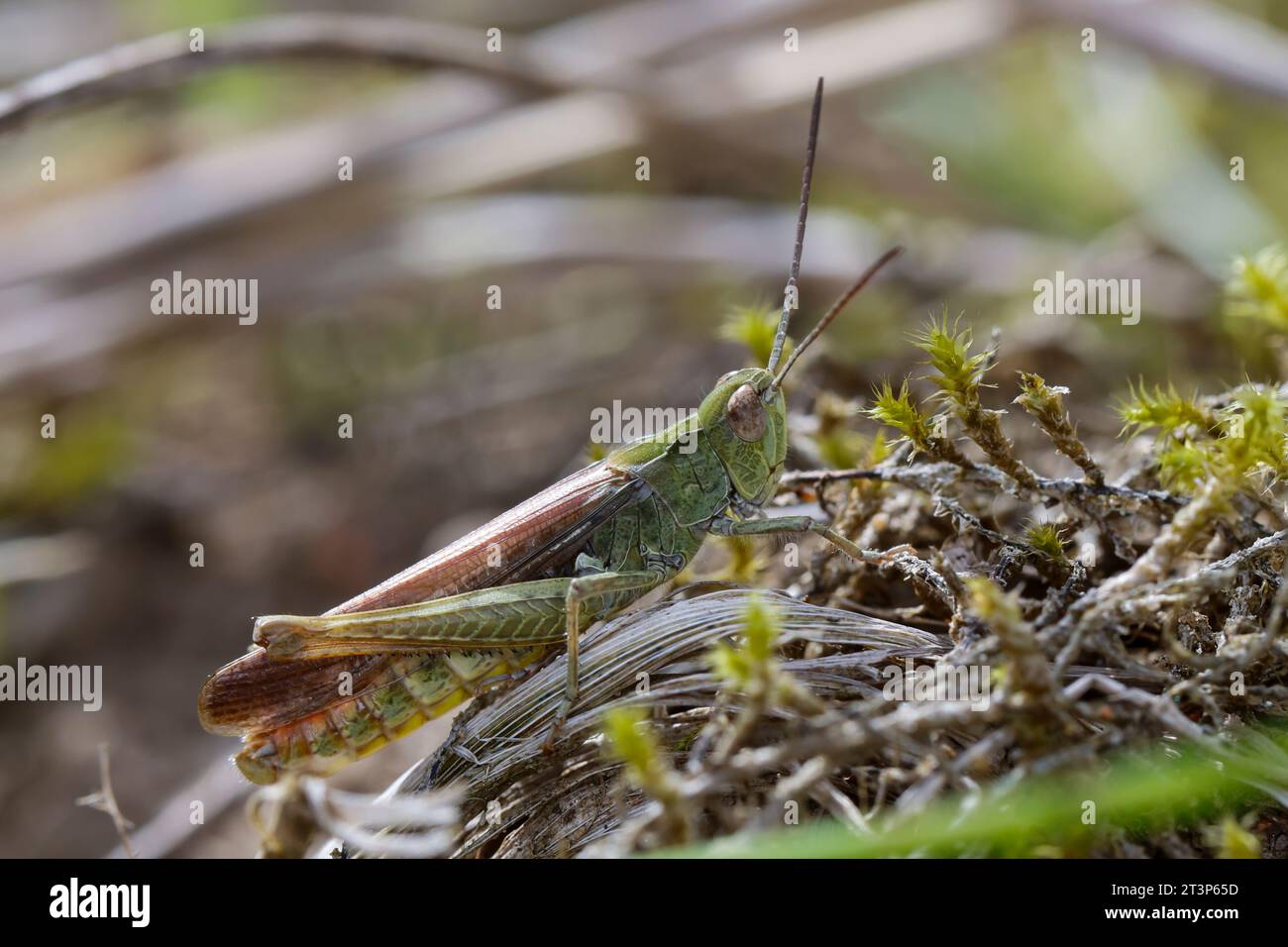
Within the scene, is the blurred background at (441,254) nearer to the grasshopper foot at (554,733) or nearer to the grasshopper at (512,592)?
the grasshopper at (512,592)

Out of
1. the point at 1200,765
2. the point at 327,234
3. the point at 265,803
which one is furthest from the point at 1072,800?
the point at 327,234

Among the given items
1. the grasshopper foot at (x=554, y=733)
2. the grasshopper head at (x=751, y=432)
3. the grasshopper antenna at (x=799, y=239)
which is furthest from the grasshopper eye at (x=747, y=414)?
the grasshopper foot at (x=554, y=733)

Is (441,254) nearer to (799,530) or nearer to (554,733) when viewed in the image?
(799,530)

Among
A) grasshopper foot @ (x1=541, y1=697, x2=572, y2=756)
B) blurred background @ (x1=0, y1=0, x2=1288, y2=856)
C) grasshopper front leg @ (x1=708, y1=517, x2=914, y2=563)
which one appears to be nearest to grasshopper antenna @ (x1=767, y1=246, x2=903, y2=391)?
grasshopper front leg @ (x1=708, y1=517, x2=914, y2=563)

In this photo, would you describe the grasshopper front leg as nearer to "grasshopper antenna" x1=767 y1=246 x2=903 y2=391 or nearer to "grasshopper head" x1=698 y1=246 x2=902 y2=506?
"grasshopper head" x1=698 y1=246 x2=902 y2=506

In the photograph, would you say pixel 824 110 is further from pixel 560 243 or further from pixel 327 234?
pixel 327 234

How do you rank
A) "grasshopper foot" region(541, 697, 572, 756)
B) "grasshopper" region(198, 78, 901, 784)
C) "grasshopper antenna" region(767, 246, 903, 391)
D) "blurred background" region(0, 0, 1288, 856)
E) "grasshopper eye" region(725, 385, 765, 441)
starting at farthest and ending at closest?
"blurred background" region(0, 0, 1288, 856) → "grasshopper eye" region(725, 385, 765, 441) → "grasshopper" region(198, 78, 901, 784) → "grasshopper antenna" region(767, 246, 903, 391) → "grasshopper foot" region(541, 697, 572, 756)

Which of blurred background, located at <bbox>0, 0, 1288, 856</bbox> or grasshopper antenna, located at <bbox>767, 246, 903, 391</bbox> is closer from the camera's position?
grasshopper antenna, located at <bbox>767, 246, 903, 391</bbox>
